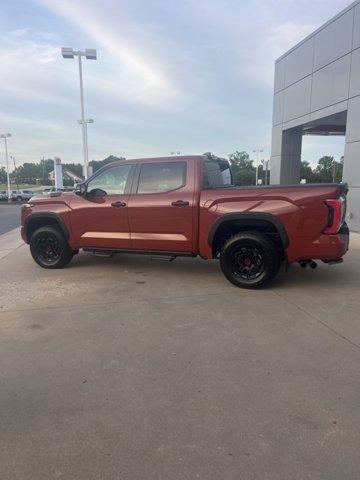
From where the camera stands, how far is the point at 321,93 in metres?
14.2

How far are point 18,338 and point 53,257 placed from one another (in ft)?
11.0

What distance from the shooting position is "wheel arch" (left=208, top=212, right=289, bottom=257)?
18.3 feet

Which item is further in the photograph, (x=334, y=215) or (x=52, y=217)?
(x=52, y=217)

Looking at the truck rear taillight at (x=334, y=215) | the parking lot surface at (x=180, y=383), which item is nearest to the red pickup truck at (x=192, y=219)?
the truck rear taillight at (x=334, y=215)

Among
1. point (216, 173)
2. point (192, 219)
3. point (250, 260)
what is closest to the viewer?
point (250, 260)

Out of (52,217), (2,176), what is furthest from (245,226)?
(2,176)

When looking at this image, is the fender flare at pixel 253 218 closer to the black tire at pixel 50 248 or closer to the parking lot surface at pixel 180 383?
the parking lot surface at pixel 180 383

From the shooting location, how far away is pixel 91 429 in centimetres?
268

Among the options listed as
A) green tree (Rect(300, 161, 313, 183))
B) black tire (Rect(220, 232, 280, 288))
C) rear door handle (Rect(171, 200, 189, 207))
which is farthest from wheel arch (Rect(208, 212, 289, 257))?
green tree (Rect(300, 161, 313, 183))

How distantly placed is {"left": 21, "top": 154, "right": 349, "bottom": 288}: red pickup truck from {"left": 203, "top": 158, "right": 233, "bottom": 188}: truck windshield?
0.06 ft

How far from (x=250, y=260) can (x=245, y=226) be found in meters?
0.50

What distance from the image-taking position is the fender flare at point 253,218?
5547 millimetres

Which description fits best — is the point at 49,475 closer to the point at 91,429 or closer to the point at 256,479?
the point at 91,429

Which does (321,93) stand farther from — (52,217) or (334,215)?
(52,217)
